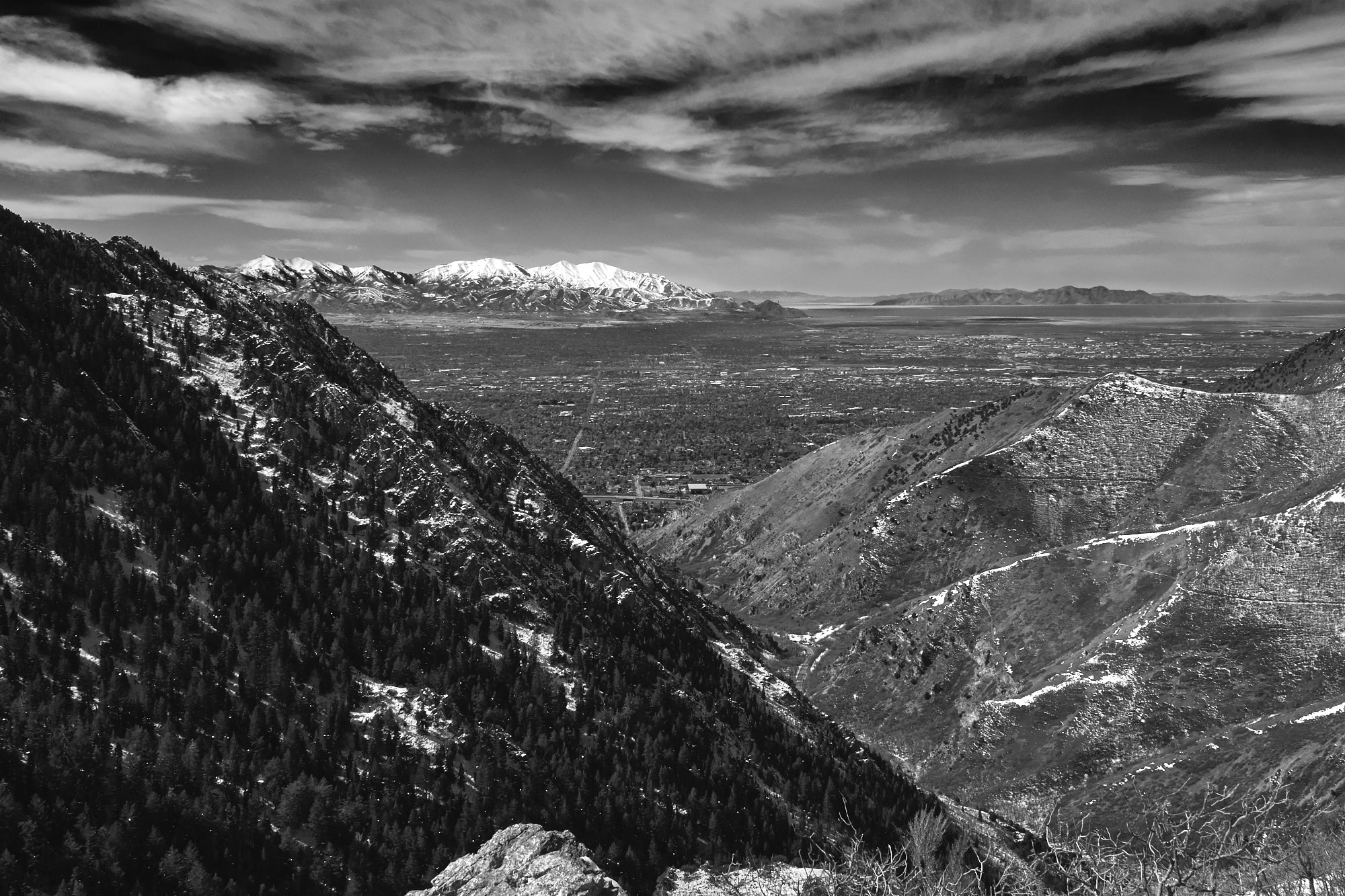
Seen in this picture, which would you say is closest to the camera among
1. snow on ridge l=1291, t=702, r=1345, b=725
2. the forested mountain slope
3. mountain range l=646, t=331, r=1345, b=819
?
the forested mountain slope

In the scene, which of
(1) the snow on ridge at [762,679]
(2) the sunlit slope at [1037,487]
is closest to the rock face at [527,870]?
(1) the snow on ridge at [762,679]

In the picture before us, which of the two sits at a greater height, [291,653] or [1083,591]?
[291,653]

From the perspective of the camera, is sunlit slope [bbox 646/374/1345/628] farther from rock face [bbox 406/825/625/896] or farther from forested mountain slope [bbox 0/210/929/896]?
rock face [bbox 406/825/625/896]

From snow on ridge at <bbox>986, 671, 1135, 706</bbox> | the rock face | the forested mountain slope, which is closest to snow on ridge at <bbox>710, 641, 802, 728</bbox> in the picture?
the forested mountain slope

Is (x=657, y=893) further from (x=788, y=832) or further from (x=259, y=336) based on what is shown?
(x=259, y=336)

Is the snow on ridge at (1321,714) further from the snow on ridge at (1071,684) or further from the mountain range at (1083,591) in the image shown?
the snow on ridge at (1071,684)

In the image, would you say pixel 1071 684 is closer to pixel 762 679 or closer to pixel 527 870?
pixel 762 679

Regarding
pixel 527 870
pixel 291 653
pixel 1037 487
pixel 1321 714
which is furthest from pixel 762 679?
pixel 527 870
